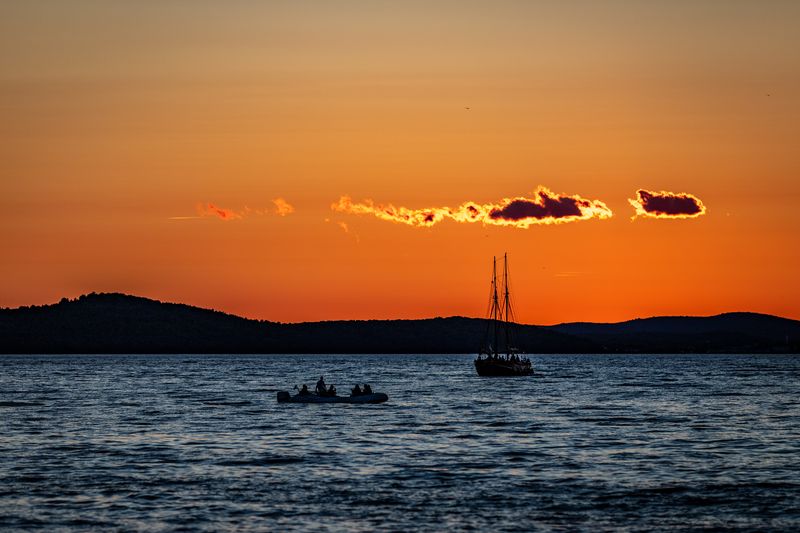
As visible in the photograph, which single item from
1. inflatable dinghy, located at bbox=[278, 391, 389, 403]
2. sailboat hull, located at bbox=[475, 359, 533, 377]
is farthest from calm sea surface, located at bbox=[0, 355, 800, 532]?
sailboat hull, located at bbox=[475, 359, 533, 377]

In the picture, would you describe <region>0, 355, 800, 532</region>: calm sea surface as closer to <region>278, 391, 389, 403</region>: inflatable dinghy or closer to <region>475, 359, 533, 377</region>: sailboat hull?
<region>278, 391, 389, 403</region>: inflatable dinghy

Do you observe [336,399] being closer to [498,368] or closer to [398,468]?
[398,468]

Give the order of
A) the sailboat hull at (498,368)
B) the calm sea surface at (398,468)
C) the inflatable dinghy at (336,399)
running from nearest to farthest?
the calm sea surface at (398,468)
the inflatable dinghy at (336,399)
the sailboat hull at (498,368)

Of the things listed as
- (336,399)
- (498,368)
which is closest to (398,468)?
(336,399)

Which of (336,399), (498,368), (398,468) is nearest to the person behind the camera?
(398,468)

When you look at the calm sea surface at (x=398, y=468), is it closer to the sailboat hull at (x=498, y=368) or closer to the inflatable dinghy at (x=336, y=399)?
the inflatable dinghy at (x=336, y=399)

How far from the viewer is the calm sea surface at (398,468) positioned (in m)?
42.3

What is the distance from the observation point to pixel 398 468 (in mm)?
56625

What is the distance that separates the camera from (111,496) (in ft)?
155

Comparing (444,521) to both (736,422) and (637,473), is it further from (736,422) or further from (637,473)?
(736,422)

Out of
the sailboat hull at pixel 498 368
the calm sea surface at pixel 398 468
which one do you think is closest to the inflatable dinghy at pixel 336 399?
the calm sea surface at pixel 398 468

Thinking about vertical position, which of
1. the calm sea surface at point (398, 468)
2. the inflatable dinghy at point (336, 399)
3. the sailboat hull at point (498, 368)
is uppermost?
the sailboat hull at point (498, 368)

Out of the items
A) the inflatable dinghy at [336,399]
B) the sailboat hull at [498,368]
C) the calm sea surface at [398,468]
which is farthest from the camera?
the sailboat hull at [498,368]

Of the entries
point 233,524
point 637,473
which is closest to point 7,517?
point 233,524
